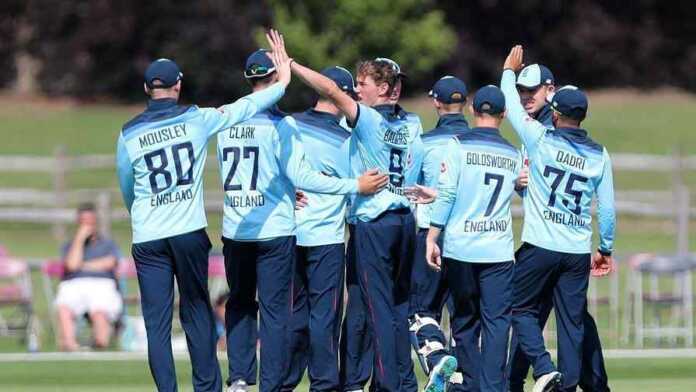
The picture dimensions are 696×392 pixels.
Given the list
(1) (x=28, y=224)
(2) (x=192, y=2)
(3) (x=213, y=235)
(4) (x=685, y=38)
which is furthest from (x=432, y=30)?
(4) (x=685, y=38)

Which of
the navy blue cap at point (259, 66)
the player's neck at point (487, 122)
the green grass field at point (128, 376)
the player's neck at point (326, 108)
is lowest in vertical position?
the green grass field at point (128, 376)

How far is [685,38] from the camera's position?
1914 inches

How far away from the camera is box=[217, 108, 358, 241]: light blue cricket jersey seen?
1170 centimetres

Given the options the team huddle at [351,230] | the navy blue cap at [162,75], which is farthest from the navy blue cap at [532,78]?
the navy blue cap at [162,75]

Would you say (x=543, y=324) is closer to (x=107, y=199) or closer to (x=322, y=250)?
(x=322, y=250)

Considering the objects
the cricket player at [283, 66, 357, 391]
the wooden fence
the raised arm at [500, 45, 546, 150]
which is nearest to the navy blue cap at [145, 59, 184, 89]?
the cricket player at [283, 66, 357, 391]

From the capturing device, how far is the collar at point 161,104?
11.4 m

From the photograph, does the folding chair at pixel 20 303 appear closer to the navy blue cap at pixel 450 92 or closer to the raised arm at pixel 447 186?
the navy blue cap at pixel 450 92

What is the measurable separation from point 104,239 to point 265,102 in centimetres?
811

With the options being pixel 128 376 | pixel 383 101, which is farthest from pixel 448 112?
pixel 128 376

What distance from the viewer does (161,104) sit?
1142cm

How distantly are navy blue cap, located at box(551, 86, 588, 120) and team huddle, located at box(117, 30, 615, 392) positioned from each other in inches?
0.4

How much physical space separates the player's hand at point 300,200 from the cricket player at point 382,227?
404 mm

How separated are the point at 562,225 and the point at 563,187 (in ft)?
0.86
